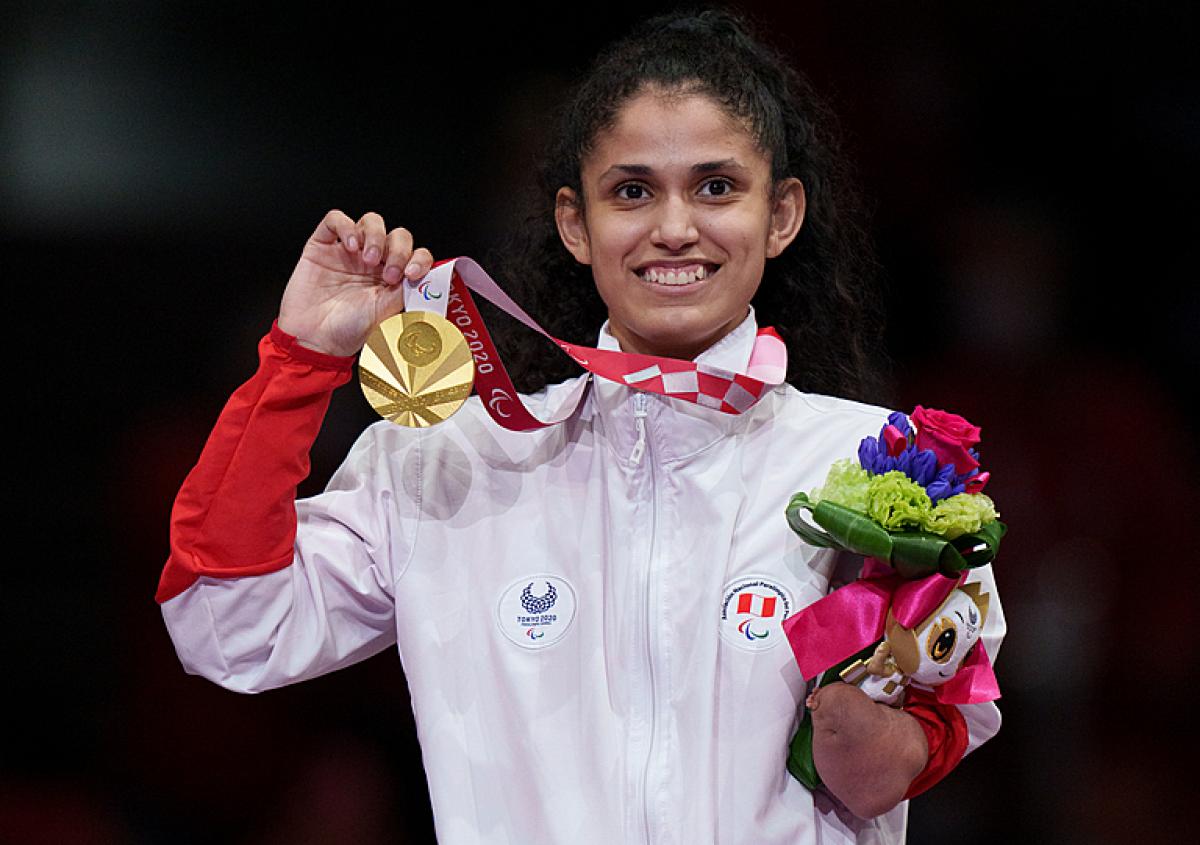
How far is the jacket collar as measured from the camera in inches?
74.9

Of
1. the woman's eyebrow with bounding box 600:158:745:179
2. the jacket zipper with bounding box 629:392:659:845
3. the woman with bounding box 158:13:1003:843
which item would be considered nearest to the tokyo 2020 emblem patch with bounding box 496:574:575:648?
the woman with bounding box 158:13:1003:843

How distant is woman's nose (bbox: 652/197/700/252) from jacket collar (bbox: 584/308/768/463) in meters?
0.16

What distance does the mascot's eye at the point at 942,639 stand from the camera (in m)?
1.64

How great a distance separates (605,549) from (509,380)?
0.83 feet

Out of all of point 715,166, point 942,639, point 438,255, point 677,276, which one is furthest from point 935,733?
point 438,255

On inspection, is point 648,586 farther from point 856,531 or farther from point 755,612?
point 856,531

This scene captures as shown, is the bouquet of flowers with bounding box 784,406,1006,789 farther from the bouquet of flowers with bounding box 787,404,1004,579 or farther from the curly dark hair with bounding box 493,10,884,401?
the curly dark hair with bounding box 493,10,884,401

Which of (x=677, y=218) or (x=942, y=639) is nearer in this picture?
(x=942, y=639)

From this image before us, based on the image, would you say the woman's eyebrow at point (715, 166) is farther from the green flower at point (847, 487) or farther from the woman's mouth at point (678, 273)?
the green flower at point (847, 487)

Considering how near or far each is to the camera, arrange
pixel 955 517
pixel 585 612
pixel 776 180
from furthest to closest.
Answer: pixel 776 180, pixel 585 612, pixel 955 517

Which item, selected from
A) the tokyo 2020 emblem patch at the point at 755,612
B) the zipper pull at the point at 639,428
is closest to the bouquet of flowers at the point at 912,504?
the tokyo 2020 emblem patch at the point at 755,612

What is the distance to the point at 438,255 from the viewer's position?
3.12 metres

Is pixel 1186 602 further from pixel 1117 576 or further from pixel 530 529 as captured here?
pixel 530 529

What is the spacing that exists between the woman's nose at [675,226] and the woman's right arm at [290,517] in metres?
0.30
